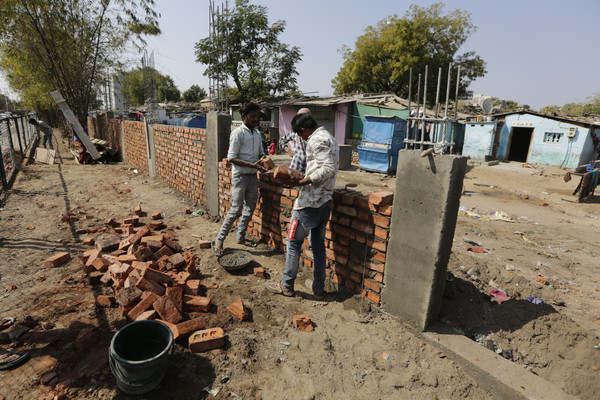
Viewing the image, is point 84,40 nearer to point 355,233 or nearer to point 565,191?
point 355,233

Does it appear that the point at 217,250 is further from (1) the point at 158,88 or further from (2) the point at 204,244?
(1) the point at 158,88

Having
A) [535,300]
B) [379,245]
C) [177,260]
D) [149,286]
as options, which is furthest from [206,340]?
[535,300]

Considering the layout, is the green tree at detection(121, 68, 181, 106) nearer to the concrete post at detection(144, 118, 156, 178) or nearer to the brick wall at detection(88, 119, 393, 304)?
the concrete post at detection(144, 118, 156, 178)

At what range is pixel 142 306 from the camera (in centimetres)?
264

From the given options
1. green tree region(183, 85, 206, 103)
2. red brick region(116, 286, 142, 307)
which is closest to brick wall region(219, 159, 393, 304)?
red brick region(116, 286, 142, 307)

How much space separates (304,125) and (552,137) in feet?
62.7

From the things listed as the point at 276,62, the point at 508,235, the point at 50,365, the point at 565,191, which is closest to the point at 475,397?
the point at 50,365

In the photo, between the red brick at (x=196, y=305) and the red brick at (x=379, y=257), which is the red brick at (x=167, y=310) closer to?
the red brick at (x=196, y=305)

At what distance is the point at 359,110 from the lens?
1627 cm

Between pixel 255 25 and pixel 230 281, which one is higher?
pixel 255 25

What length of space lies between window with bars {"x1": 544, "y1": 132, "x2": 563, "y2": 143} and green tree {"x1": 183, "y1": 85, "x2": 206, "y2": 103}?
3794cm

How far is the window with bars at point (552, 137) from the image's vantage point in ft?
53.1

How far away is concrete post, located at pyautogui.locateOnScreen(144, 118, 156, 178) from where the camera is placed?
27.3 ft

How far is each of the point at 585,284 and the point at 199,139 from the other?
613cm
